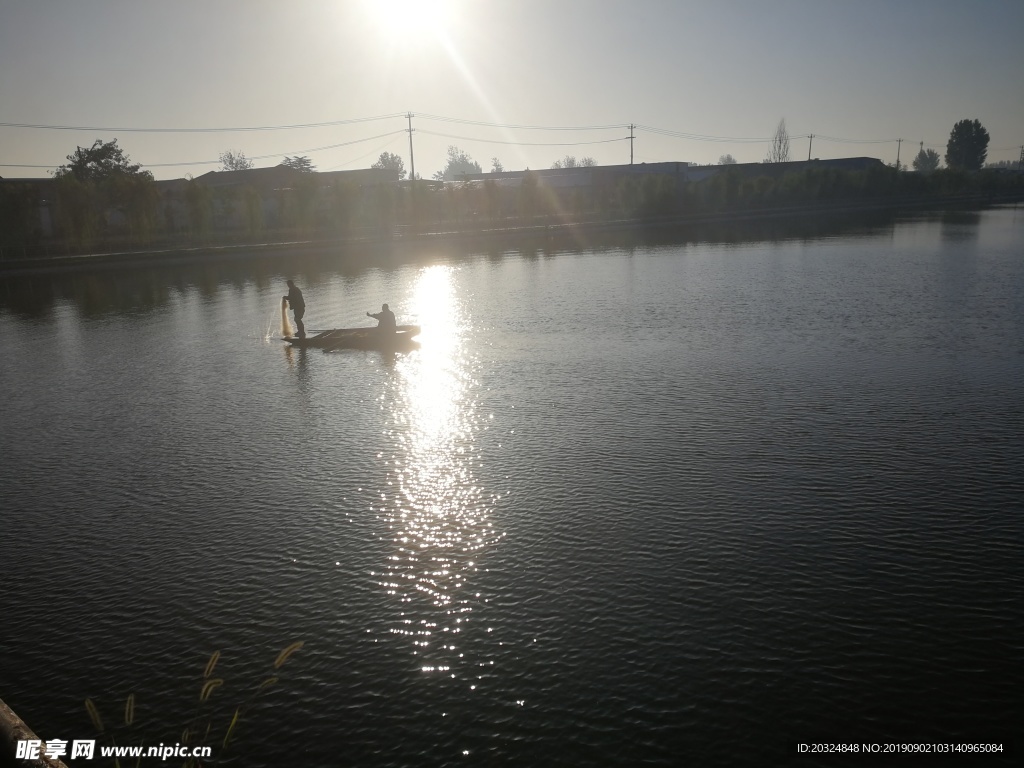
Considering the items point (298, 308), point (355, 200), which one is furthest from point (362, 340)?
point (355, 200)

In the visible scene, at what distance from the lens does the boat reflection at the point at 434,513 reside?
359 inches

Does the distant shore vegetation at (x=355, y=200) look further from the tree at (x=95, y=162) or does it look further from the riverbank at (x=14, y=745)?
the riverbank at (x=14, y=745)

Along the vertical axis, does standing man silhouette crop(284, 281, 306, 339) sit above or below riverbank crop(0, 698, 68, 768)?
above

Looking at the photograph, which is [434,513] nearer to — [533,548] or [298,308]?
[533,548]

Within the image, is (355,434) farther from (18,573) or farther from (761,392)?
(761,392)

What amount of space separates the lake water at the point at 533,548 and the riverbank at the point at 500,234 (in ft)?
154

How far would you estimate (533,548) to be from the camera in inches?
427

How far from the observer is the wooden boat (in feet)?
86.1

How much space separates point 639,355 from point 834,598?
45.8 feet

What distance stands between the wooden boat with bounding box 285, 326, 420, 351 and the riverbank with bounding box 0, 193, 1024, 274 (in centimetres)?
4738

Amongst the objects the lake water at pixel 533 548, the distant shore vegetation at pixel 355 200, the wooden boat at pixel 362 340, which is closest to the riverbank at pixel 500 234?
the distant shore vegetation at pixel 355 200

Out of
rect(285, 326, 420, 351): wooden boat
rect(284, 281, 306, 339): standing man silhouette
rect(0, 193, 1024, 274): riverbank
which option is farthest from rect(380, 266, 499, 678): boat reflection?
rect(0, 193, 1024, 274): riverbank

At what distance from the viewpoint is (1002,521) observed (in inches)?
429

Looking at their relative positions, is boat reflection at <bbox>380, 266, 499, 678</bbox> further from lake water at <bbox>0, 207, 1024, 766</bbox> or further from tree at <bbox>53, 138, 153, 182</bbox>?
tree at <bbox>53, 138, 153, 182</bbox>
